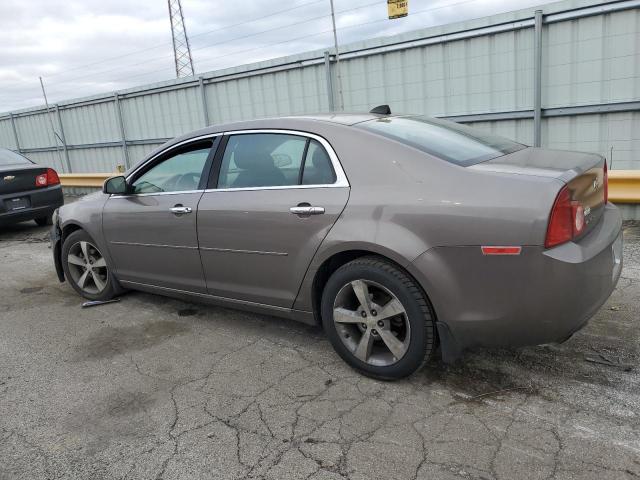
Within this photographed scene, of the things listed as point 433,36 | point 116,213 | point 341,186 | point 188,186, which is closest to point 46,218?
point 116,213

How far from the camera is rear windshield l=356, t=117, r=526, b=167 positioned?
2.89m

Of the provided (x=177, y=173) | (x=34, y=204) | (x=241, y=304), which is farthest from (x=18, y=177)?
(x=241, y=304)

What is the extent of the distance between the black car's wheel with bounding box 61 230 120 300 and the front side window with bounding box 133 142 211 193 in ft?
2.84

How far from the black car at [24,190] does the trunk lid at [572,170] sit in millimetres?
7571

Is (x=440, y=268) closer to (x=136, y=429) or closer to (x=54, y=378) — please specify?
(x=136, y=429)

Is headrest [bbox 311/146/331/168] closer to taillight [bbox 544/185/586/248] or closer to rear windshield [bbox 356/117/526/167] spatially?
rear windshield [bbox 356/117/526/167]

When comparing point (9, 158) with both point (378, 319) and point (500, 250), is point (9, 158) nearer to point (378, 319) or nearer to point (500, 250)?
point (378, 319)

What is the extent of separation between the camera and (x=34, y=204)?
822 centimetres

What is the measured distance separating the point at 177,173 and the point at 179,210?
1.17 ft

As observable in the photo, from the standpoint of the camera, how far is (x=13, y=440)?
8.70ft

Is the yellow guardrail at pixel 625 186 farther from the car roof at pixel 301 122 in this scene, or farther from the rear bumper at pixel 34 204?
the rear bumper at pixel 34 204

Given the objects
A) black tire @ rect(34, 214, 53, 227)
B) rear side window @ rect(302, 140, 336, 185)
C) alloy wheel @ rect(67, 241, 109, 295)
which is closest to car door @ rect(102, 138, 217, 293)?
alloy wheel @ rect(67, 241, 109, 295)

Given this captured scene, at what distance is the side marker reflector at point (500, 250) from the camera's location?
2396 mm

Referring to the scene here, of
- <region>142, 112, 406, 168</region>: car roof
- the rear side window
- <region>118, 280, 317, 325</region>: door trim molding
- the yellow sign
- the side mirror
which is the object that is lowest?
<region>118, 280, 317, 325</region>: door trim molding
